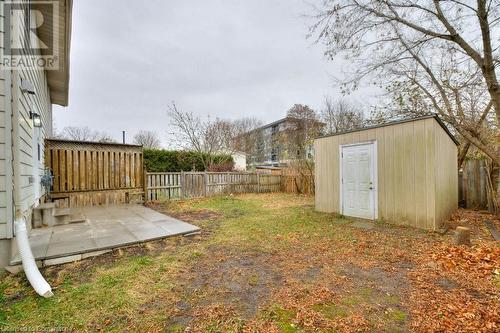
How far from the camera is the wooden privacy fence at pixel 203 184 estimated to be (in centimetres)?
982

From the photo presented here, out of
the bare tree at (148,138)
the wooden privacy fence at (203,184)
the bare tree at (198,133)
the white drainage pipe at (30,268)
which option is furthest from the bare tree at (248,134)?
the white drainage pipe at (30,268)

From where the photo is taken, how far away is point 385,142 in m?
6.00

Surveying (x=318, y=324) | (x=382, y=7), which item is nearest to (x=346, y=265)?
(x=318, y=324)

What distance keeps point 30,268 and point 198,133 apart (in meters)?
12.4

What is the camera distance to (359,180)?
21.4 ft

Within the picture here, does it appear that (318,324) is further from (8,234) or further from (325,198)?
(325,198)

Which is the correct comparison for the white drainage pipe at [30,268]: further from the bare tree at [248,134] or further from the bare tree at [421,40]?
the bare tree at [248,134]

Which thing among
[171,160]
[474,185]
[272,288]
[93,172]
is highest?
[171,160]

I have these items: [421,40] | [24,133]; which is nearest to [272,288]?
[24,133]

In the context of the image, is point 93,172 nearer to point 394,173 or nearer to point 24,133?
point 24,133

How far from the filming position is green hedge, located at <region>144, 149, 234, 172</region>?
1286 centimetres

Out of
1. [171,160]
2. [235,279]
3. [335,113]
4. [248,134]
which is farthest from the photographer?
[248,134]

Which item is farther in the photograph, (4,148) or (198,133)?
(198,133)

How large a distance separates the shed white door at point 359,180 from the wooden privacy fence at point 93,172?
748cm
